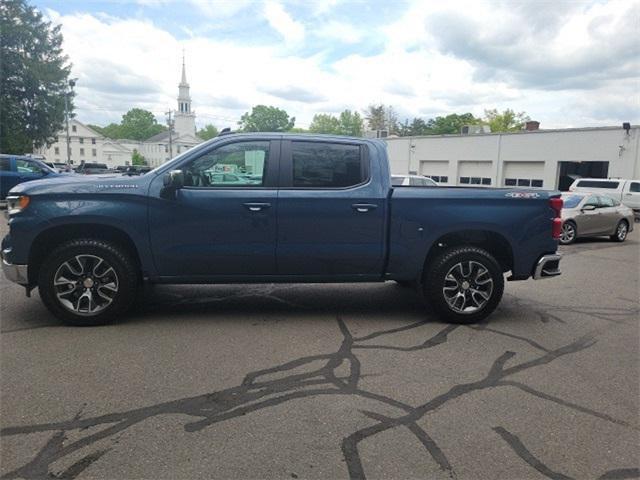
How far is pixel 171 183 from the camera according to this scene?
477 centimetres

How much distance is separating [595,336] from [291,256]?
3.29m

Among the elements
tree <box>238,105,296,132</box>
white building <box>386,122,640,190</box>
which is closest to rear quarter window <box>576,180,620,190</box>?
white building <box>386,122,640,190</box>

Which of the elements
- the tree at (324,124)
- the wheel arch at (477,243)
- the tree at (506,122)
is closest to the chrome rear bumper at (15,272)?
the wheel arch at (477,243)

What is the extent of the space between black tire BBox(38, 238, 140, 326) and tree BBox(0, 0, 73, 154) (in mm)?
41149

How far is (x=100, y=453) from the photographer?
9.11ft

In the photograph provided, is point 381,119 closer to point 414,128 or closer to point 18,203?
point 414,128

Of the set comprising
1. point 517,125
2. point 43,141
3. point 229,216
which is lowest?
point 229,216

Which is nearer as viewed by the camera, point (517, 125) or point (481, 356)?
point (481, 356)

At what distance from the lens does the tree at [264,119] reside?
382 feet

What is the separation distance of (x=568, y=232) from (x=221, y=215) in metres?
11.2

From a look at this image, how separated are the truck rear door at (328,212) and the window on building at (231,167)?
250 millimetres

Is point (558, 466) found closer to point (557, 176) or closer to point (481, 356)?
point (481, 356)

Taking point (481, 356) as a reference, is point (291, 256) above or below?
above

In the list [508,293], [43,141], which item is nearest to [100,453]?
[508,293]
